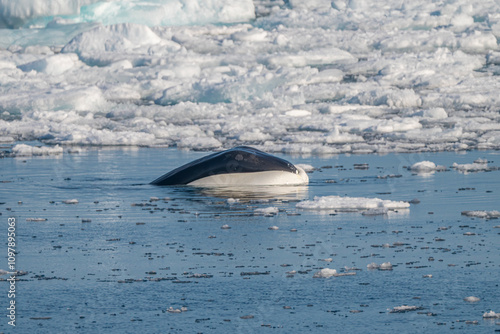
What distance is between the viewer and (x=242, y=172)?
42.3ft

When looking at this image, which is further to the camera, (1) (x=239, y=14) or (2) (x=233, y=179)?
(1) (x=239, y=14)

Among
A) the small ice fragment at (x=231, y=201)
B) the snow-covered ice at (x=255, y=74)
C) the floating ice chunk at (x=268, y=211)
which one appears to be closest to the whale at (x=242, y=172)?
the small ice fragment at (x=231, y=201)

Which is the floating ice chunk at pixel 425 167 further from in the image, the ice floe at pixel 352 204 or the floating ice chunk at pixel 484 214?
the floating ice chunk at pixel 484 214

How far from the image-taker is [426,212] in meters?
10.4

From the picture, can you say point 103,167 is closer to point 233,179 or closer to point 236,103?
point 233,179

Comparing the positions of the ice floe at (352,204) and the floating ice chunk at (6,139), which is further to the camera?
the floating ice chunk at (6,139)

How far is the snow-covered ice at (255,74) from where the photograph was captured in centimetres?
2164

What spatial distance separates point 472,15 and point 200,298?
3535 centimetres

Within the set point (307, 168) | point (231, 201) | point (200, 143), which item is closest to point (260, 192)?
point (231, 201)

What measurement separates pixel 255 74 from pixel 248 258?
2112 cm

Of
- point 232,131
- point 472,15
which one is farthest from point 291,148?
point 472,15

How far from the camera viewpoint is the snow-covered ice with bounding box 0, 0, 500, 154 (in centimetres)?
2164

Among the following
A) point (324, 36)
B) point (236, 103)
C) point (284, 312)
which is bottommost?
point (284, 312)

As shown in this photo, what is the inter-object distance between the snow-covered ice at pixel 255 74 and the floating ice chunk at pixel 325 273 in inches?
422
